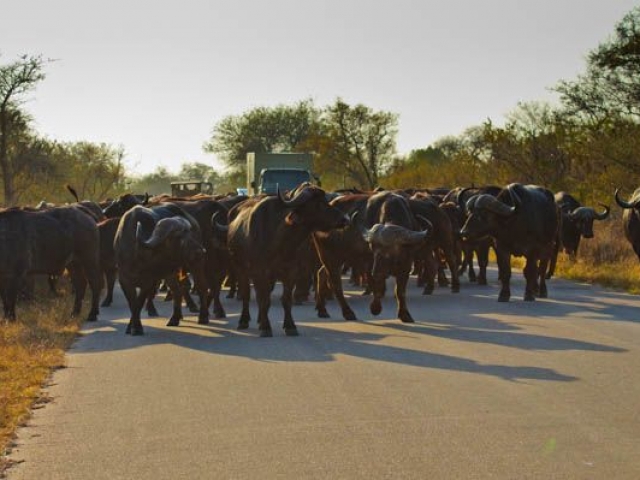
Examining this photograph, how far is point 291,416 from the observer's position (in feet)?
28.1

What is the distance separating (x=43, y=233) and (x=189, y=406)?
847 centimetres

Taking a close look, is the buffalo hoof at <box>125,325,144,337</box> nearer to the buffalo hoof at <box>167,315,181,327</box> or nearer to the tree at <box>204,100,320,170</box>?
the buffalo hoof at <box>167,315,181,327</box>

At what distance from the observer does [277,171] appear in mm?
39375

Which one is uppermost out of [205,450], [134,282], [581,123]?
[581,123]

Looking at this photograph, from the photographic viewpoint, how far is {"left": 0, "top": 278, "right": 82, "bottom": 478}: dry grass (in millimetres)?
8891

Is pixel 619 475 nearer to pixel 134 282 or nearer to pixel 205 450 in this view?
pixel 205 450

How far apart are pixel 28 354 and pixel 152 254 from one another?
2.66 meters

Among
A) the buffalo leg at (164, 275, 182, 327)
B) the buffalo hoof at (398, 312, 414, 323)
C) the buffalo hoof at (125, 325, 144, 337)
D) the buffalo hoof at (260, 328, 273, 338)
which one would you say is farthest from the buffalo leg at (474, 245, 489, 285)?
the buffalo hoof at (125, 325, 144, 337)

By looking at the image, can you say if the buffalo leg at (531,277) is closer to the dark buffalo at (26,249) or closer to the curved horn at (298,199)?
the curved horn at (298,199)

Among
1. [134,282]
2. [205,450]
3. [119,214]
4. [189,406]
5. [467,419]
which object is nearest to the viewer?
[205,450]

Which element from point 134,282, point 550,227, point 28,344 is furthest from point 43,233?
point 550,227

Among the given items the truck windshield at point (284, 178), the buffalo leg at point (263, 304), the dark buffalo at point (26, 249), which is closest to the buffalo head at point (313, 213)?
the buffalo leg at point (263, 304)

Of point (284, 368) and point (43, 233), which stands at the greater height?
point (43, 233)

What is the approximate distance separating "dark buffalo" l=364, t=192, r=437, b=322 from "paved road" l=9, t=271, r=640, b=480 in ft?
1.53
